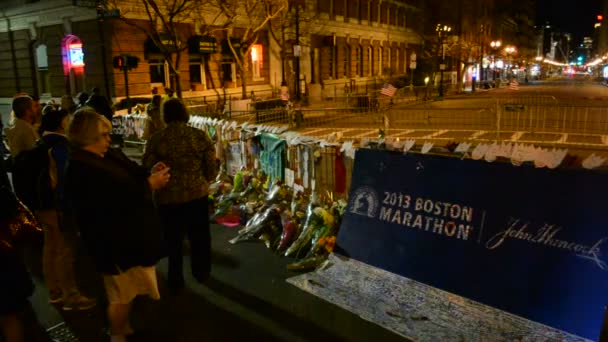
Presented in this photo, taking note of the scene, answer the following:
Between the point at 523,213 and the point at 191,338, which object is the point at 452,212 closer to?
the point at 523,213

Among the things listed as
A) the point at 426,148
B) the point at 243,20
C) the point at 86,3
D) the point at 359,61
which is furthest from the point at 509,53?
the point at 426,148

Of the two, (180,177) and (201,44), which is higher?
(201,44)

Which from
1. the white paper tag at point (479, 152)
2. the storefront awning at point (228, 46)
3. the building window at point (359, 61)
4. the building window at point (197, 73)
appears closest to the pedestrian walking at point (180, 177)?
the white paper tag at point (479, 152)

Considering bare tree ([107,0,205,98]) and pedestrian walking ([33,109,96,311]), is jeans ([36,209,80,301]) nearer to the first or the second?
pedestrian walking ([33,109,96,311])

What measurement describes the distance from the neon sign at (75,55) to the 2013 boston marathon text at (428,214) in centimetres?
2095

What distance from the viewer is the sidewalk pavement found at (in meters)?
4.33

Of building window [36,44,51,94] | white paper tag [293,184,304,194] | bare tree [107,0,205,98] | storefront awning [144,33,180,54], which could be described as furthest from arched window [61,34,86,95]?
white paper tag [293,184,304,194]

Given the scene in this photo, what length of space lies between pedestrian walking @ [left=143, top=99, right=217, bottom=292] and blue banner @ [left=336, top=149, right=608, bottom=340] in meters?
1.62

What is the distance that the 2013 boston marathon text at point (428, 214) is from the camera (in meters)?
4.58

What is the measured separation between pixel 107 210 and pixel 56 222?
1548mm

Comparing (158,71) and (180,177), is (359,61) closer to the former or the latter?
(158,71)

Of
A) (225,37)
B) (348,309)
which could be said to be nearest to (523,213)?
(348,309)

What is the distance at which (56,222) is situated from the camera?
468 centimetres

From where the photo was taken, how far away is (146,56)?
24.1 metres
